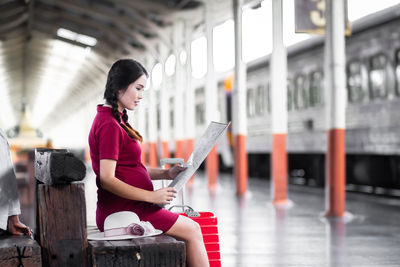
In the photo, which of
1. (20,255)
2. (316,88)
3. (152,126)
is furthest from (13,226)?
(152,126)

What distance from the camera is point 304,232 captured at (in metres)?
6.59

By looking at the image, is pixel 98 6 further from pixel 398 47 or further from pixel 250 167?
pixel 398 47

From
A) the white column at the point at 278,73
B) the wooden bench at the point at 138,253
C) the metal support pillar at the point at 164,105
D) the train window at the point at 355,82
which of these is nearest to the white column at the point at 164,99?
the metal support pillar at the point at 164,105

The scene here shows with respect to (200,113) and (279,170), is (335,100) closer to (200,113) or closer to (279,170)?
(279,170)

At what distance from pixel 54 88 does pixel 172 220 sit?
4436 centimetres

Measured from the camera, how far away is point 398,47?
10.1 metres

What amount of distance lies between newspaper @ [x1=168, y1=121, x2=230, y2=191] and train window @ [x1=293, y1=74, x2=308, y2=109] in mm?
11721

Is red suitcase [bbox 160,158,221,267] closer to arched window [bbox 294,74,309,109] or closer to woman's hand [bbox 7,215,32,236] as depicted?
woman's hand [bbox 7,215,32,236]

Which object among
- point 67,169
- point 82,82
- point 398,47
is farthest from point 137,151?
point 82,82

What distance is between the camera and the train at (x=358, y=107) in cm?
1018

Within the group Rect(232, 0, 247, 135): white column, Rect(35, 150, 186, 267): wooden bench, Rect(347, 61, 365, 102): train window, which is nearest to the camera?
Rect(35, 150, 186, 267): wooden bench

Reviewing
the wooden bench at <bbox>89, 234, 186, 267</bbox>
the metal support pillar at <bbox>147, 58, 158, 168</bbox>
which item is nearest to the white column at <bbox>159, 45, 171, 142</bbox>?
the metal support pillar at <bbox>147, 58, 158, 168</bbox>

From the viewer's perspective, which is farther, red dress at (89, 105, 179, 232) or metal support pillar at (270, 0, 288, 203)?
metal support pillar at (270, 0, 288, 203)

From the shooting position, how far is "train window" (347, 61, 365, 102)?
1145 centimetres
